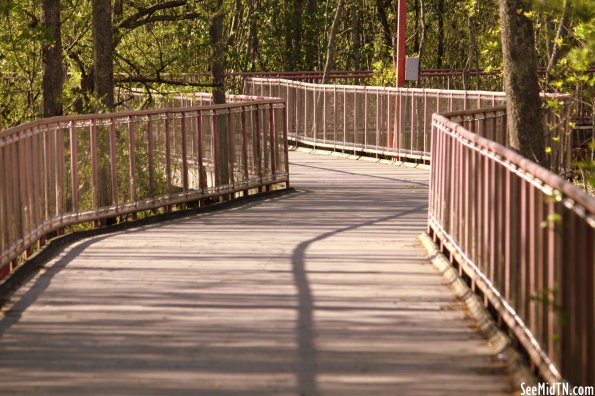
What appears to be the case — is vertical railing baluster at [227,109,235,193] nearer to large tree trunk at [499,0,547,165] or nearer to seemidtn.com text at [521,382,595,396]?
large tree trunk at [499,0,547,165]

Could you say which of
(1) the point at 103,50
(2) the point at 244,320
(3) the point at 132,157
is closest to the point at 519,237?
(2) the point at 244,320

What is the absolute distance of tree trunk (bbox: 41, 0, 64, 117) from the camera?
25.7 metres

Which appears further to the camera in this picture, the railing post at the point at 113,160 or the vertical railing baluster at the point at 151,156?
the vertical railing baluster at the point at 151,156

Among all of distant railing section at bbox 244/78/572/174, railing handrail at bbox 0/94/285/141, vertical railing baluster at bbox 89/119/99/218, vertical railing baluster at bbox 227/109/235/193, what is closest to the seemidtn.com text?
railing handrail at bbox 0/94/285/141

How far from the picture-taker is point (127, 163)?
1723 centimetres

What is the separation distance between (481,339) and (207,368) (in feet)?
6.17

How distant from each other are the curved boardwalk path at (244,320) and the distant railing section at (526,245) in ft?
1.11

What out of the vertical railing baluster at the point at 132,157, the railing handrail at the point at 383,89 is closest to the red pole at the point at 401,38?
the railing handrail at the point at 383,89

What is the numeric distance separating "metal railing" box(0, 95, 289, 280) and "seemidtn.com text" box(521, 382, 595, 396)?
5494 mm

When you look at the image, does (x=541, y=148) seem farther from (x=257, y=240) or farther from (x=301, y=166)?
(x=301, y=166)

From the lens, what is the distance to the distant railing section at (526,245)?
22.7ft

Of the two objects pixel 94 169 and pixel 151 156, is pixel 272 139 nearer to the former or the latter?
pixel 151 156

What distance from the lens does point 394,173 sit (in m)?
26.5

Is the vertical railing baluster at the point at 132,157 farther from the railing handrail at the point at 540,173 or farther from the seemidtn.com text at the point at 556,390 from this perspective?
the seemidtn.com text at the point at 556,390
